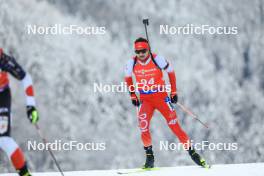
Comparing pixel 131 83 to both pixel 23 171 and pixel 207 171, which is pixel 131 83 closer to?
pixel 207 171

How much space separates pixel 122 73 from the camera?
258 inches

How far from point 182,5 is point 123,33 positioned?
91 cm

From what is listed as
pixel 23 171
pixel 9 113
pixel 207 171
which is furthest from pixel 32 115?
pixel 207 171

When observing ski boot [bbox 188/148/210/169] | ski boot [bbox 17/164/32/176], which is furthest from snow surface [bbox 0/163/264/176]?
ski boot [bbox 17/164/32/176]

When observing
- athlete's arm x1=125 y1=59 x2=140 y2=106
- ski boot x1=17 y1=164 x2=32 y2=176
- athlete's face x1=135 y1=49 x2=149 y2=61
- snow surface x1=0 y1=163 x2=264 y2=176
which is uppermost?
athlete's face x1=135 y1=49 x2=149 y2=61

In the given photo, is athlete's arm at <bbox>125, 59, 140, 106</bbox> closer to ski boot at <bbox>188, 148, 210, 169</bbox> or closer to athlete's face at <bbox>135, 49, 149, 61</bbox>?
athlete's face at <bbox>135, 49, 149, 61</bbox>

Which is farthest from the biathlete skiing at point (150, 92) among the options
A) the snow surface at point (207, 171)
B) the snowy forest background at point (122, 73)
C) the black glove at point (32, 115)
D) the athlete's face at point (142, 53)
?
the black glove at point (32, 115)

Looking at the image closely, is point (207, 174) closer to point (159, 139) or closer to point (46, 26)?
point (159, 139)

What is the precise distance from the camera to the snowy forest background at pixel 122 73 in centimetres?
620

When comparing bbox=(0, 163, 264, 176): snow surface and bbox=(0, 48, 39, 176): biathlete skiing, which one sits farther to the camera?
bbox=(0, 163, 264, 176): snow surface

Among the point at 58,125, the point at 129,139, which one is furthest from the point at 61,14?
the point at 129,139

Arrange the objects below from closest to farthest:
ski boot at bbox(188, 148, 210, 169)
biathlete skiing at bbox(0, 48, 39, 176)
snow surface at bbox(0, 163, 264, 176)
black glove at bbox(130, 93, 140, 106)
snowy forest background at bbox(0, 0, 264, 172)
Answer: biathlete skiing at bbox(0, 48, 39, 176)
snow surface at bbox(0, 163, 264, 176)
ski boot at bbox(188, 148, 210, 169)
black glove at bbox(130, 93, 140, 106)
snowy forest background at bbox(0, 0, 264, 172)

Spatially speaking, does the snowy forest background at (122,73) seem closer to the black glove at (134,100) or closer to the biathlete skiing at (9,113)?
the black glove at (134,100)

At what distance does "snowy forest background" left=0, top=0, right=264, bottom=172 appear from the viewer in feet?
20.3
